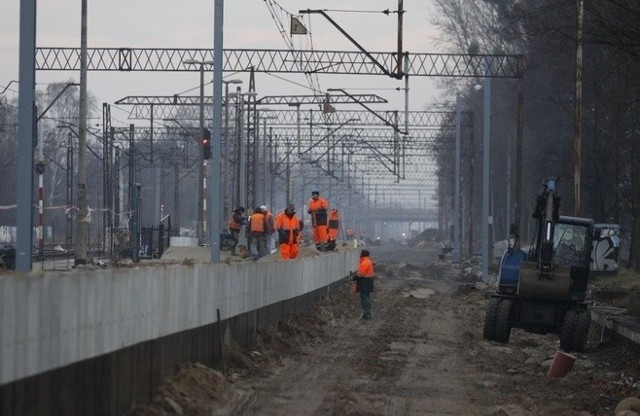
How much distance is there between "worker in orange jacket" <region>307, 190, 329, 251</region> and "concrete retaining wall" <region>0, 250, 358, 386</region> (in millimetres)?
17285

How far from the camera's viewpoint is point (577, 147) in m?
41.5

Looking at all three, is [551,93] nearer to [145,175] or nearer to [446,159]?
[446,159]

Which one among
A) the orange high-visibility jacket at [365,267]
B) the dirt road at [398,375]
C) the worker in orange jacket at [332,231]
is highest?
the worker in orange jacket at [332,231]

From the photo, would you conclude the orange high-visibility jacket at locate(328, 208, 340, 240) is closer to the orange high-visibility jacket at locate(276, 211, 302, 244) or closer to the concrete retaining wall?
the orange high-visibility jacket at locate(276, 211, 302, 244)

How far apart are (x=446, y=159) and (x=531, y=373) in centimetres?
9872

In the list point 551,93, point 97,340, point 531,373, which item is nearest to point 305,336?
point 531,373

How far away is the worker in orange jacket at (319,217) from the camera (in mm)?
38856

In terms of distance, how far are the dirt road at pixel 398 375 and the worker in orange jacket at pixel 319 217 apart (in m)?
5.06

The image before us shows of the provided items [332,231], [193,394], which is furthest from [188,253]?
[193,394]

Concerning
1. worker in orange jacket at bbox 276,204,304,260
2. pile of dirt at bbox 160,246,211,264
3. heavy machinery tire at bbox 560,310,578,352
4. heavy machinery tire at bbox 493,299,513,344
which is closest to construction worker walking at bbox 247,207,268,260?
pile of dirt at bbox 160,246,211,264

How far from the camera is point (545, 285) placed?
85.3 feet

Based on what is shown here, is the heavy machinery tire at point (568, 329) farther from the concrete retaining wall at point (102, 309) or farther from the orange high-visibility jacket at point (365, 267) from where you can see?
the orange high-visibility jacket at point (365, 267)

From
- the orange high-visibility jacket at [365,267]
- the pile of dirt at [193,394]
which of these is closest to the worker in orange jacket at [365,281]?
the orange high-visibility jacket at [365,267]

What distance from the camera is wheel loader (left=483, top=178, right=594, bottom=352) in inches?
1021
